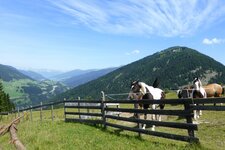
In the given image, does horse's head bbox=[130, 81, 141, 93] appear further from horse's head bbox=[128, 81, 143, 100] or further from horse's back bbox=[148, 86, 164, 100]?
horse's back bbox=[148, 86, 164, 100]

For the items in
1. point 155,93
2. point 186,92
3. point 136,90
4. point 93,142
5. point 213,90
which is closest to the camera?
point 186,92

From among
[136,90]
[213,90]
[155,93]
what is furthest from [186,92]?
[213,90]

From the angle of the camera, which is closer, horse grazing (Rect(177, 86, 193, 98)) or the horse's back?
horse grazing (Rect(177, 86, 193, 98))

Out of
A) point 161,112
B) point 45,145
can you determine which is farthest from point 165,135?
point 45,145

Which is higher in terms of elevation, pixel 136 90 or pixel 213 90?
pixel 136 90

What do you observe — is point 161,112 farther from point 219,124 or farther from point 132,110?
point 219,124

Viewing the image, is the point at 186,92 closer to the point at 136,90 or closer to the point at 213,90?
the point at 136,90

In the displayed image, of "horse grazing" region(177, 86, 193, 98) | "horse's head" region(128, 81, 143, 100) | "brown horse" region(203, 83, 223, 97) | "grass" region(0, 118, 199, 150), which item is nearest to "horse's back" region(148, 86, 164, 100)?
"horse's head" region(128, 81, 143, 100)

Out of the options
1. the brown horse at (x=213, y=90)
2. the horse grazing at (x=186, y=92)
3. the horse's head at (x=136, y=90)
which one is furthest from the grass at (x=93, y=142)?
the brown horse at (x=213, y=90)

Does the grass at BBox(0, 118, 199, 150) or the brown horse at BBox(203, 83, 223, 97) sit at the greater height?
the brown horse at BBox(203, 83, 223, 97)

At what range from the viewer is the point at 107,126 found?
21.1 metres

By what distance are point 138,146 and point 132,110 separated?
3.51 metres

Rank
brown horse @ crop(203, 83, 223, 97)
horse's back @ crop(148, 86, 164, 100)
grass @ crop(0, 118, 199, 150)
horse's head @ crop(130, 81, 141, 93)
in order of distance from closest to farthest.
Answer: grass @ crop(0, 118, 199, 150) → horse's head @ crop(130, 81, 141, 93) → horse's back @ crop(148, 86, 164, 100) → brown horse @ crop(203, 83, 223, 97)

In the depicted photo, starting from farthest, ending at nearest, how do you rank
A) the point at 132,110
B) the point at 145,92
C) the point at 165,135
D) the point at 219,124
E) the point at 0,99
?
the point at 0,99 < the point at 145,92 < the point at 219,124 < the point at 132,110 < the point at 165,135
